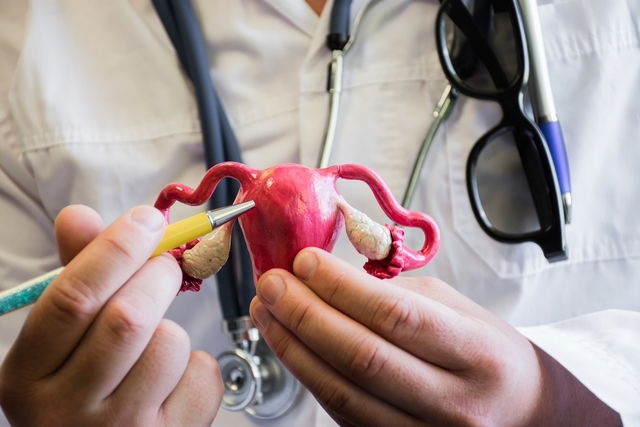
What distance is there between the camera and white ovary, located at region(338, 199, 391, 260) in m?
0.43

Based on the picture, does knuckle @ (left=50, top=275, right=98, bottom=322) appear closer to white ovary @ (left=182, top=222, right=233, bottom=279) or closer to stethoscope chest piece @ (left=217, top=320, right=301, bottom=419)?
white ovary @ (left=182, top=222, right=233, bottom=279)

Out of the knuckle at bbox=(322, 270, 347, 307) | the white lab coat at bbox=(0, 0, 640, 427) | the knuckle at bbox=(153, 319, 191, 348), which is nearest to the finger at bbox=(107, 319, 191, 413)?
the knuckle at bbox=(153, 319, 191, 348)

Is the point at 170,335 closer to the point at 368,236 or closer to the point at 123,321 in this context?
the point at 123,321

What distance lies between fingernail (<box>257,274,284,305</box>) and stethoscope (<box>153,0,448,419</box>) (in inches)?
7.0

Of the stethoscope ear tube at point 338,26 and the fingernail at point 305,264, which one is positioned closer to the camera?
the fingernail at point 305,264

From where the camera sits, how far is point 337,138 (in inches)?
24.7

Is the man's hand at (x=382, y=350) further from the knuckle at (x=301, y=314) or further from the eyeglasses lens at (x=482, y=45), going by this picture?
the eyeglasses lens at (x=482, y=45)

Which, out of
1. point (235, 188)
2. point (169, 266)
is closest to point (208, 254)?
point (169, 266)

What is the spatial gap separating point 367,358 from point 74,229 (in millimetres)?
214

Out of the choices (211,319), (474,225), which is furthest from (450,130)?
(211,319)

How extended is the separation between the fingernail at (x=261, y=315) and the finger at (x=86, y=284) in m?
0.09

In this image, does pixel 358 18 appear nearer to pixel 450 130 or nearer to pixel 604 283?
pixel 450 130

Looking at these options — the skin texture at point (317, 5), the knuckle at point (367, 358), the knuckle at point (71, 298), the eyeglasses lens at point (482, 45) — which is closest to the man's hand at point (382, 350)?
the knuckle at point (367, 358)

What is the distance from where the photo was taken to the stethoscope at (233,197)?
57 centimetres
